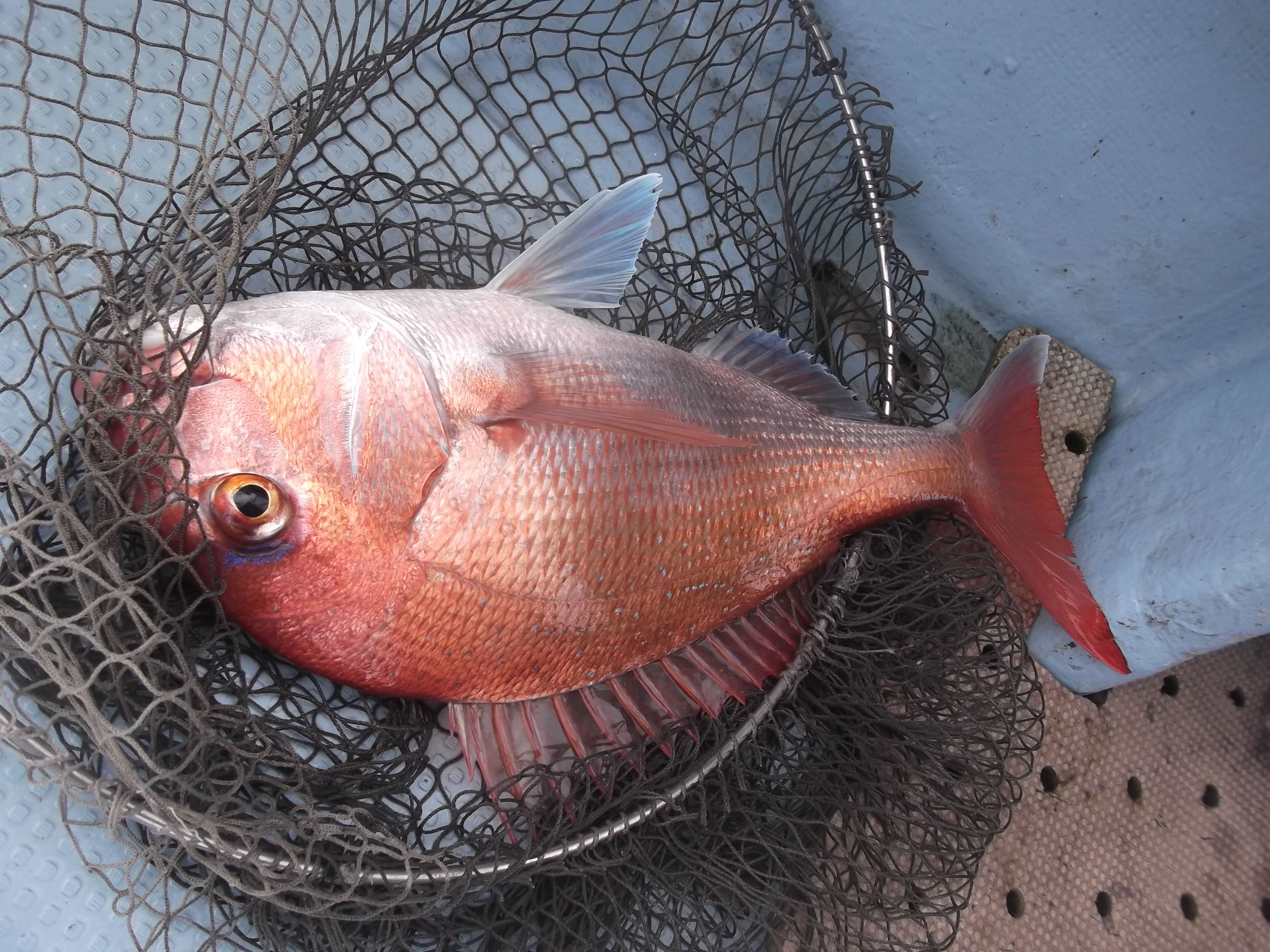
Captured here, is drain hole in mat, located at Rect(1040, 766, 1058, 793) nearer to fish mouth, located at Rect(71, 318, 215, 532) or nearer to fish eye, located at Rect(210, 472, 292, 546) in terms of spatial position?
fish eye, located at Rect(210, 472, 292, 546)

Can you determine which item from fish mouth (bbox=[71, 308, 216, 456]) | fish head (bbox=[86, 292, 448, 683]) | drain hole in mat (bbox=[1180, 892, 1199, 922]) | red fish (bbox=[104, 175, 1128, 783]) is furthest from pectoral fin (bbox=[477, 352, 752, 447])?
drain hole in mat (bbox=[1180, 892, 1199, 922])

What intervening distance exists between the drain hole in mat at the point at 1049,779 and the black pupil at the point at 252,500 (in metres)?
2.01

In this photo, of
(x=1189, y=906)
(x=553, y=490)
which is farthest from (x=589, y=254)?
(x=1189, y=906)

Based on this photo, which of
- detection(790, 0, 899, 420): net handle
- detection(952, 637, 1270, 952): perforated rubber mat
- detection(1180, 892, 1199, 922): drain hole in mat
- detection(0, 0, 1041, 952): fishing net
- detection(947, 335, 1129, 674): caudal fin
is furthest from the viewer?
detection(1180, 892, 1199, 922): drain hole in mat

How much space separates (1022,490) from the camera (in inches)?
73.6

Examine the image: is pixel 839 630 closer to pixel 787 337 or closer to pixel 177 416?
pixel 787 337

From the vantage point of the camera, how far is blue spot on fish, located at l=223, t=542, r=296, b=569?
1.33 m

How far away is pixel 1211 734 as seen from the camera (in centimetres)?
235

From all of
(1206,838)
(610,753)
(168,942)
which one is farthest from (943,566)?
(168,942)

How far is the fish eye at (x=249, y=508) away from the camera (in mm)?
1287

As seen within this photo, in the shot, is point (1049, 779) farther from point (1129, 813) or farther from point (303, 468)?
point (303, 468)

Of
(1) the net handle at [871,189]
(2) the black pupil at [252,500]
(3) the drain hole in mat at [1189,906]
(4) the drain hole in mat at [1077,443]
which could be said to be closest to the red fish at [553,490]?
(2) the black pupil at [252,500]

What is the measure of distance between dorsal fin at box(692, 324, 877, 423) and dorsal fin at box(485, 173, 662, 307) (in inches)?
13.1

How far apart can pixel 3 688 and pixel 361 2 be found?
1671 millimetres
